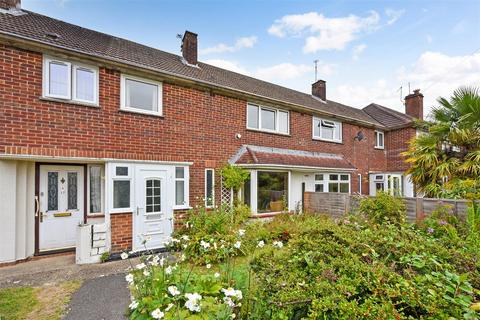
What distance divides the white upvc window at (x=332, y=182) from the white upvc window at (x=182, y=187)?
6848 millimetres

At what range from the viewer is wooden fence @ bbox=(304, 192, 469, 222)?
6148 millimetres

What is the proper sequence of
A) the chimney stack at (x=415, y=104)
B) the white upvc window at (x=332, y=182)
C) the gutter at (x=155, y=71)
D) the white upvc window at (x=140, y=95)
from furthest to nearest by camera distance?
the chimney stack at (x=415, y=104) < the white upvc window at (x=332, y=182) < the white upvc window at (x=140, y=95) < the gutter at (x=155, y=71)

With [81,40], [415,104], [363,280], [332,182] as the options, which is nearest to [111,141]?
[81,40]

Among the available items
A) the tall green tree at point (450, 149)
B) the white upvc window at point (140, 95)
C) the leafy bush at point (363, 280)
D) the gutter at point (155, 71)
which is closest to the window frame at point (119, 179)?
the white upvc window at point (140, 95)

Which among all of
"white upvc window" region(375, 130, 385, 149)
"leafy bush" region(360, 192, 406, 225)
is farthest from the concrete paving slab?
"white upvc window" region(375, 130, 385, 149)

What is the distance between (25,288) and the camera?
179 inches

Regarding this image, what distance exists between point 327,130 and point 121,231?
10717 mm

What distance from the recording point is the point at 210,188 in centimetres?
839

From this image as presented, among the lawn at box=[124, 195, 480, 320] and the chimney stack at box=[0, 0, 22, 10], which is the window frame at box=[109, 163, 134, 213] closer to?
the lawn at box=[124, 195, 480, 320]

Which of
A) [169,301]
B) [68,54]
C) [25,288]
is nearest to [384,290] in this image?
[169,301]

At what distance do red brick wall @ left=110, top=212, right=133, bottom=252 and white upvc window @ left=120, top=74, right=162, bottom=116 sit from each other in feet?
10.3

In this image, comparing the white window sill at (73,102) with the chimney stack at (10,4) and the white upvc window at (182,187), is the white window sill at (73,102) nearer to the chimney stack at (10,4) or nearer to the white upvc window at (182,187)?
the white upvc window at (182,187)

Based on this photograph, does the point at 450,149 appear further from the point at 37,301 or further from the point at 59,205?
the point at 59,205

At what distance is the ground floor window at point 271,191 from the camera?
9.23m
